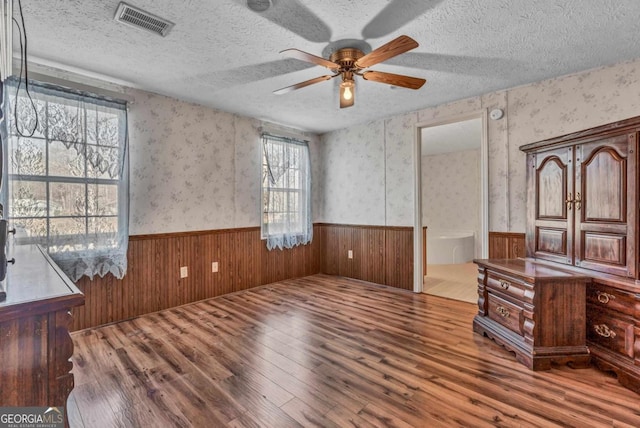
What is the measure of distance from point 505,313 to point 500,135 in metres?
1.94

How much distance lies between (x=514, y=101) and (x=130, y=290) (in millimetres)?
4481

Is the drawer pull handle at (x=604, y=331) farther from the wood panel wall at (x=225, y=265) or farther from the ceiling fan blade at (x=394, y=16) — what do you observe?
the ceiling fan blade at (x=394, y=16)

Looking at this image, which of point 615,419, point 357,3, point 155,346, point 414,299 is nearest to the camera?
point 615,419

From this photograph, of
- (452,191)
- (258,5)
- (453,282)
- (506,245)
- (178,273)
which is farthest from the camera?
(452,191)

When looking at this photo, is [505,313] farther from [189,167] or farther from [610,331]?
[189,167]

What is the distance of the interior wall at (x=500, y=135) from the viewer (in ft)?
8.68

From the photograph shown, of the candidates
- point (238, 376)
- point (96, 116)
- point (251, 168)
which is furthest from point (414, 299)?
point (96, 116)

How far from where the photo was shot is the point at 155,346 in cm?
244

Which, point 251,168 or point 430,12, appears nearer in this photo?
point 430,12

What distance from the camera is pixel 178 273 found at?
3.44m

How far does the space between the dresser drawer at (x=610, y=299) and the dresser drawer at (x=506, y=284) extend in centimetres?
44

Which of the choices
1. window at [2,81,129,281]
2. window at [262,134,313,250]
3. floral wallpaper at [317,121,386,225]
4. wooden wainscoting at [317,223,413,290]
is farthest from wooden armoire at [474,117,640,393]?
window at [2,81,129,281]

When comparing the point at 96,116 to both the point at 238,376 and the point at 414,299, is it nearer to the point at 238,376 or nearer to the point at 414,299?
the point at 238,376

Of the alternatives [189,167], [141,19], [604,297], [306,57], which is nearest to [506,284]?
[604,297]
